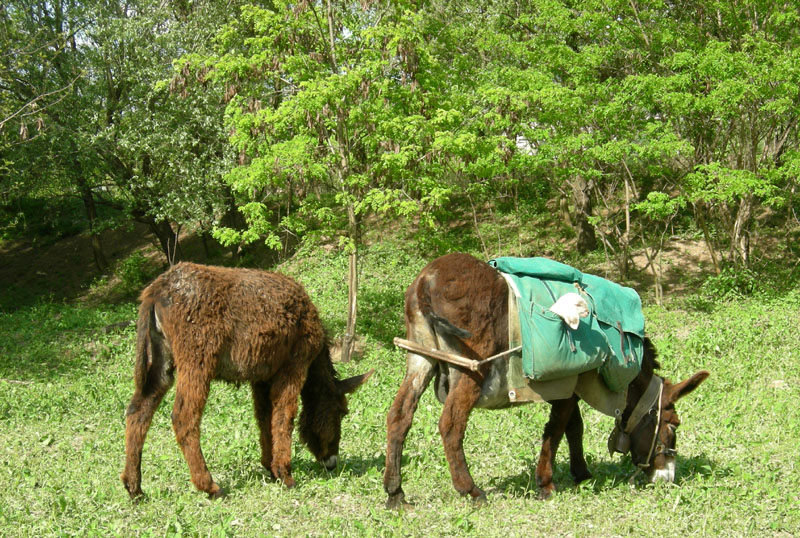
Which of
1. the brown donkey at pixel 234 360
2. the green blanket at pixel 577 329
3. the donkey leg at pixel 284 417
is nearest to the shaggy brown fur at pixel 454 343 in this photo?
the green blanket at pixel 577 329

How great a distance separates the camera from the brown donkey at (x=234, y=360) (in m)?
5.48

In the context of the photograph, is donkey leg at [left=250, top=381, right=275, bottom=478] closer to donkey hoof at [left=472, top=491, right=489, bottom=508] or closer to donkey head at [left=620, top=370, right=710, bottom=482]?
donkey hoof at [left=472, top=491, right=489, bottom=508]

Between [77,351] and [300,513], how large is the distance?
942 centimetres

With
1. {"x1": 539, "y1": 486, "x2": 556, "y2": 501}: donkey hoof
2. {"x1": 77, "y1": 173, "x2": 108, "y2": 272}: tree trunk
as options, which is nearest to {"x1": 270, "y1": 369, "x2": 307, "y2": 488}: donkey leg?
{"x1": 539, "y1": 486, "x2": 556, "y2": 501}: donkey hoof

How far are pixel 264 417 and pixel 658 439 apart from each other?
3406mm

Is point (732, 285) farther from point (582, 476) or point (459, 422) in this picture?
point (459, 422)

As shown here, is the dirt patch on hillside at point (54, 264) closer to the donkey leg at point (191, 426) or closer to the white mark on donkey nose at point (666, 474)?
the donkey leg at point (191, 426)

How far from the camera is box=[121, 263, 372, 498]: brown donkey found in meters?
5.48

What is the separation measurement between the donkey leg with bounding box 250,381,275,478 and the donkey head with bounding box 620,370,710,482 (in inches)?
121

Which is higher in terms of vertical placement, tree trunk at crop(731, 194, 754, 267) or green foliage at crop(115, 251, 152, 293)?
tree trunk at crop(731, 194, 754, 267)

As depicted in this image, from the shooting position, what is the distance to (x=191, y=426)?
546 cm

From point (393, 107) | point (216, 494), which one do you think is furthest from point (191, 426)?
point (393, 107)

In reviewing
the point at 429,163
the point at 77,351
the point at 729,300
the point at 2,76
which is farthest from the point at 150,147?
the point at 729,300

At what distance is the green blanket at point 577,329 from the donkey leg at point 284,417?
2067 millimetres
